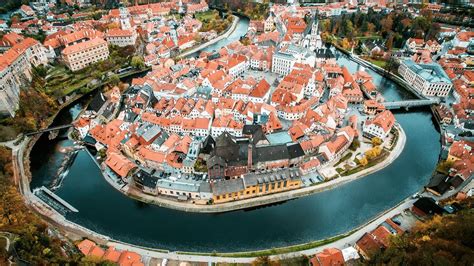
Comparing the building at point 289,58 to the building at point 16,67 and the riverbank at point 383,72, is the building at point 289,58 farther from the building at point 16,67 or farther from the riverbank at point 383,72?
the building at point 16,67

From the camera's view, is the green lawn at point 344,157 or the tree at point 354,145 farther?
the tree at point 354,145

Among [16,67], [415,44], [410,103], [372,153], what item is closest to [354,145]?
[372,153]

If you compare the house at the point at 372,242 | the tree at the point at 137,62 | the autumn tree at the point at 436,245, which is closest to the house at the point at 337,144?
the house at the point at 372,242

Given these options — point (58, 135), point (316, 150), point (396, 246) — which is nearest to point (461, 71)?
point (316, 150)

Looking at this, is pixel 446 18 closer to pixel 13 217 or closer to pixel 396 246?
pixel 396 246

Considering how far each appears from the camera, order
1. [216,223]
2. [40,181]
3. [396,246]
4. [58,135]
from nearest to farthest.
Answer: [396,246]
[216,223]
[40,181]
[58,135]

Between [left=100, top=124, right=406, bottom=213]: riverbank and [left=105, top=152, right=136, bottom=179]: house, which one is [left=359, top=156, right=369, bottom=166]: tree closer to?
[left=100, top=124, right=406, bottom=213]: riverbank

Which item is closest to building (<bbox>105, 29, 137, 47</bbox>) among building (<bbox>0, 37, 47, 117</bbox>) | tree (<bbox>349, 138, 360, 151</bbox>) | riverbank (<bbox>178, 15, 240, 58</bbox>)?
riverbank (<bbox>178, 15, 240, 58</bbox>)
